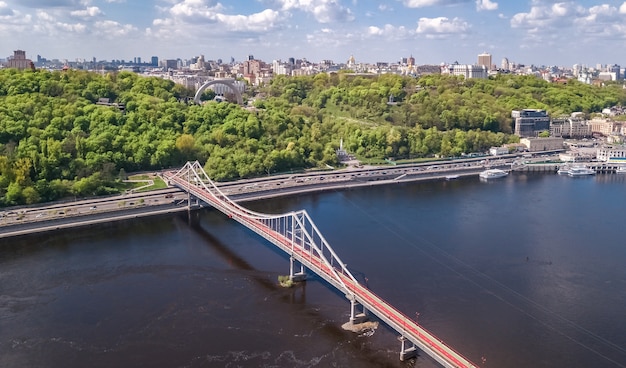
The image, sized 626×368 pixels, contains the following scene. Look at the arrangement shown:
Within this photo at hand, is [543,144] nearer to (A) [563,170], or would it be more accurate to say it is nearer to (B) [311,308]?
(A) [563,170]

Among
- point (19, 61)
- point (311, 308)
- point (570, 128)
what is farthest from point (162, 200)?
point (19, 61)

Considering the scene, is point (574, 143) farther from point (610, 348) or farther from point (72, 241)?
point (72, 241)

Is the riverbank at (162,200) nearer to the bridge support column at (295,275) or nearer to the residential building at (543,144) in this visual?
the bridge support column at (295,275)

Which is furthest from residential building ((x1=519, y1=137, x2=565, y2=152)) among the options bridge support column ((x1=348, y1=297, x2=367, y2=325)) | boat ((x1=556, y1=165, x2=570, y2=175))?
bridge support column ((x1=348, y1=297, x2=367, y2=325))

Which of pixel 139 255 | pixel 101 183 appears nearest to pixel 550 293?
pixel 139 255

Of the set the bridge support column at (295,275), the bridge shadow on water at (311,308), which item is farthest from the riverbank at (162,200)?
the bridge support column at (295,275)
